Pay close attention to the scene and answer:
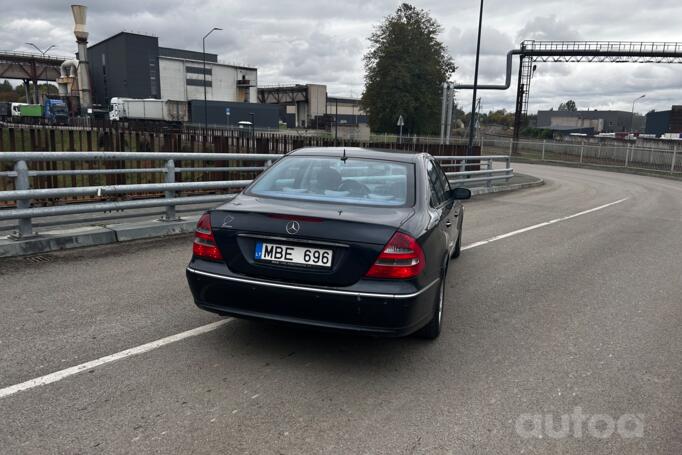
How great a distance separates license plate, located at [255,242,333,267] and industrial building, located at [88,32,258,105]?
9204cm

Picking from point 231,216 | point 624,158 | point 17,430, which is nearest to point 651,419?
point 231,216

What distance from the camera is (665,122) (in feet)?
338

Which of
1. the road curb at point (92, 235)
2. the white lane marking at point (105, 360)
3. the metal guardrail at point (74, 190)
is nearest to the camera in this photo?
the white lane marking at point (105, 360)

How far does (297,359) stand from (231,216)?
113 centimetres

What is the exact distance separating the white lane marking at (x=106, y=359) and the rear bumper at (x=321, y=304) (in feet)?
2.08

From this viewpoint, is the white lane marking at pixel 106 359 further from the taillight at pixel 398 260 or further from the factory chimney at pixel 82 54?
the factory chimney at pixel 82 54

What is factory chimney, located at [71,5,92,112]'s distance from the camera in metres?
75.9

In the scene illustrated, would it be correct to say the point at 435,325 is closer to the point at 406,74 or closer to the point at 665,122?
the point at 406,74

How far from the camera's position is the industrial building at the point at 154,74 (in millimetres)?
89750

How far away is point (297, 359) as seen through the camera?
3.89 meters

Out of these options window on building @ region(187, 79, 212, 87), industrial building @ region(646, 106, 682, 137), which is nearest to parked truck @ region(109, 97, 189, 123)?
window on building @ region(187, 79, 212, 87)

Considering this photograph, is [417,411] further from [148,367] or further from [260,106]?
[260,106]

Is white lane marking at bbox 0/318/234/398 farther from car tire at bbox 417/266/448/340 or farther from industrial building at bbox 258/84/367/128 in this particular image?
industrial building at bbox 258/84/367/128

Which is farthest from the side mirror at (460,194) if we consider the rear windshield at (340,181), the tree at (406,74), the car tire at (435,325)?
the tree at (406,74)
